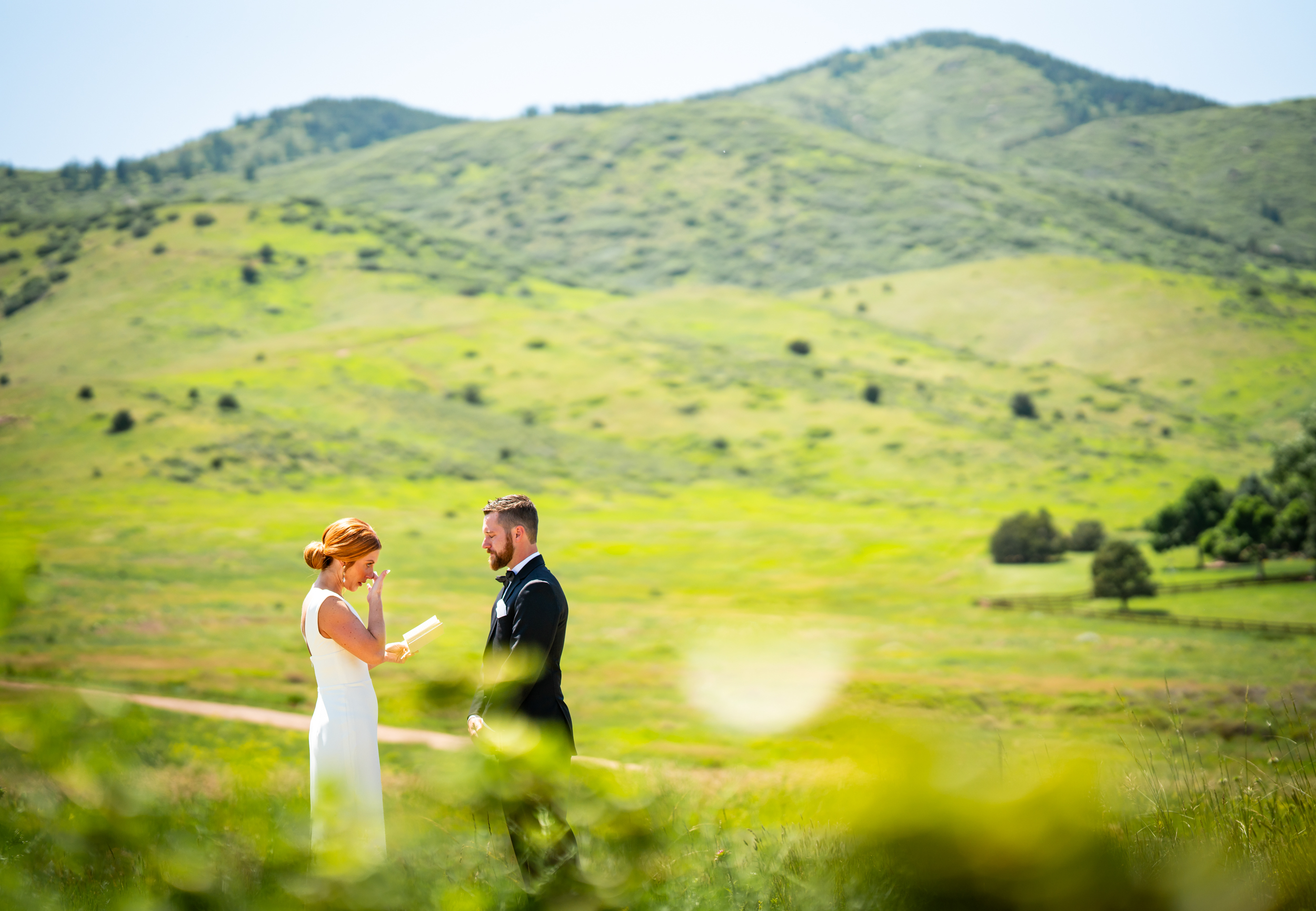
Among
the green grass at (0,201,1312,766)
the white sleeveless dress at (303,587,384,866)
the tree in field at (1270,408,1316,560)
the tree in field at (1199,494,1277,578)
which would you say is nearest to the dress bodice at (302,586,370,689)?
the white sleeveless dress at (303,587,384,866)

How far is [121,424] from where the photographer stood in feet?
233

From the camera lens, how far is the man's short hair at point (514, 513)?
221 inches

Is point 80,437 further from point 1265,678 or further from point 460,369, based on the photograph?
point 1265,678

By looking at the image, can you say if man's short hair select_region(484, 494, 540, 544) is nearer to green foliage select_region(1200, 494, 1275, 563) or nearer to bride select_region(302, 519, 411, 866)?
bride select_region(302, 519, 411, 866)

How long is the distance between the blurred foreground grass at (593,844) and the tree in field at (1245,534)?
61.2 m

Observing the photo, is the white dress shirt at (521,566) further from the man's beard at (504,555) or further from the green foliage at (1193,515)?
the green foliage at (1193,515)

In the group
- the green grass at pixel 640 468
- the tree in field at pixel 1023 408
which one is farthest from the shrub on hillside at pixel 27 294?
the tree in field at pixel 1023 408

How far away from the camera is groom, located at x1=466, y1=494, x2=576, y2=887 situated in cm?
240

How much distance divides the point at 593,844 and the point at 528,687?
111 centimetres

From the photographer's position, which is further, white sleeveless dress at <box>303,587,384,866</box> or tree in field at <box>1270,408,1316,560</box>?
tree in field at <box>1270,408,1316,560</box>

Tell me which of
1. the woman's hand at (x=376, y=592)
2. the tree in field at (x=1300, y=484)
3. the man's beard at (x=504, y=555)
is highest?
the man's beard at (x=504, y=555)

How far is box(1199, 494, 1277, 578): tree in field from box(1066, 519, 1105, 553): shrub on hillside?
20.5ft

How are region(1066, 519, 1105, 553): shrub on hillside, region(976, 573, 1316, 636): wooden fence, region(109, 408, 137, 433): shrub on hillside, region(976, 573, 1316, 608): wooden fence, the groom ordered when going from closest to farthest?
the groom → region(976, 573, 1316, 636): wooden fence → region(976, 573, 1316, 608): wooden fence → region(1066, 519, 1105, 553): shrub on hillside → region(109, 408, 137, 433): shrub on hillside

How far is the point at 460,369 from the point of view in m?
97.4
